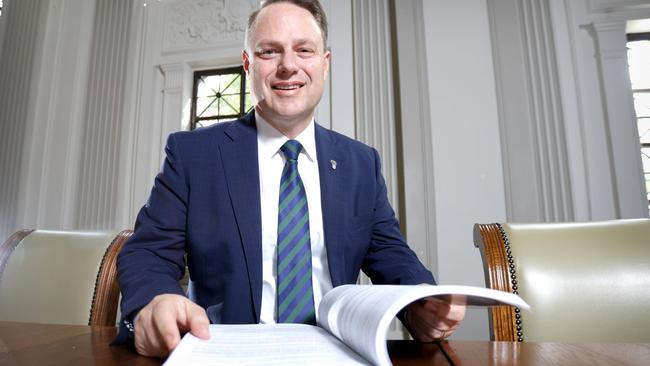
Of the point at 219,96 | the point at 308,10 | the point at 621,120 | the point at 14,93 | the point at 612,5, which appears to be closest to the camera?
the point at 308,10

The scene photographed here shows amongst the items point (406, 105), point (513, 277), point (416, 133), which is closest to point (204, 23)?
point (406, 105)

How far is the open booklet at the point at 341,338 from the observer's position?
49cm

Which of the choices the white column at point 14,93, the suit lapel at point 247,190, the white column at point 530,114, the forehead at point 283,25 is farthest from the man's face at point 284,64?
the white column at point 14,93

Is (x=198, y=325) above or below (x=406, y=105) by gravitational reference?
below

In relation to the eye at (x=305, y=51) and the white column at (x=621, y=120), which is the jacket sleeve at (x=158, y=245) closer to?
the eye at (x=305, y=51)

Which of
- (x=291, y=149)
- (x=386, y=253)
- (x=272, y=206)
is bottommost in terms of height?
(x=386, y=253)

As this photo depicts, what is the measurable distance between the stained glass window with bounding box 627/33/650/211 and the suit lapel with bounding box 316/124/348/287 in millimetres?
3042

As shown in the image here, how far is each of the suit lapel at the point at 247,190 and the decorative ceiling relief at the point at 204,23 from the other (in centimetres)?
306

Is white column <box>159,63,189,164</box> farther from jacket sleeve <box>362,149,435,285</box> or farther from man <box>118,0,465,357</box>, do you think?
jacket sleeve <box>362,149,435,285</box>

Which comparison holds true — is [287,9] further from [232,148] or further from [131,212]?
[131,212]

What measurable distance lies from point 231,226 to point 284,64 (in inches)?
20.3

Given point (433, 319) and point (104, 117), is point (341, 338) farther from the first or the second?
point (104, 117)

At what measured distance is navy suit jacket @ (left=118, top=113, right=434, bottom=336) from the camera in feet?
3.62

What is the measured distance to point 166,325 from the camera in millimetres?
617
